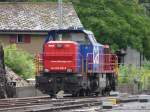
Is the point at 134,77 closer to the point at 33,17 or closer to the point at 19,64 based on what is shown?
the point at 19,64

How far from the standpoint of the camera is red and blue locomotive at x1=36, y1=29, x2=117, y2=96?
29516 mm

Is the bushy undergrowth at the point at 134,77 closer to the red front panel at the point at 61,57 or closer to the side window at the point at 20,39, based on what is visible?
the red front panel at the point at 61,57

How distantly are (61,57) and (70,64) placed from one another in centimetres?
65

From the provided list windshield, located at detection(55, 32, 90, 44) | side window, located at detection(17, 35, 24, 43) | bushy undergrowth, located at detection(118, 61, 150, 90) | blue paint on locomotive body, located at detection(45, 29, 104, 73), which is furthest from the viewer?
side window, located at detection(17, 35, 24, 43)

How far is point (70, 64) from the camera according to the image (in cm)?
2991

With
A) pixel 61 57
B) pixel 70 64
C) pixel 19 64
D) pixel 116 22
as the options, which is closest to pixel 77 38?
pixel 61 57

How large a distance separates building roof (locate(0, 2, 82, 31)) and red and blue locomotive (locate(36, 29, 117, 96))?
24.8m

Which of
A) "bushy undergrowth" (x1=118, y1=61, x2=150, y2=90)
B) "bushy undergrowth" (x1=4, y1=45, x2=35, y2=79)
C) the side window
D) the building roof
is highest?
the building roof

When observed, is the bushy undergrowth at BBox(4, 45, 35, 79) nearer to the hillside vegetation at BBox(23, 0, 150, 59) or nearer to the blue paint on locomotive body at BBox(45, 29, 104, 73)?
the blue paint on locomotive body at BBox(45, 29, 104, 73)

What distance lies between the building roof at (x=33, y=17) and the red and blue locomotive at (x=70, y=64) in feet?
81.3

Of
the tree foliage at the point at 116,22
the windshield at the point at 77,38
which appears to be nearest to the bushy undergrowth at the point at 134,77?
the windshield at the point at 77,38

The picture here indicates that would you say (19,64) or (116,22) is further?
(116,22)

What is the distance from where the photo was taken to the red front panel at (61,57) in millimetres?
29953

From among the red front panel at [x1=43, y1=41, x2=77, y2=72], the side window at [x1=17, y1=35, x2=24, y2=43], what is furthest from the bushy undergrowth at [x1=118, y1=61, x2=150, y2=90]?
the side window at [x1=17, y1=35, x2=24, y2=43]
